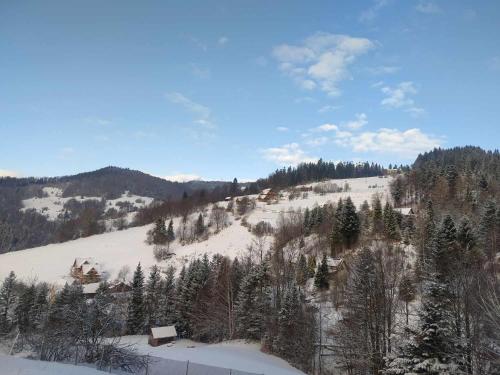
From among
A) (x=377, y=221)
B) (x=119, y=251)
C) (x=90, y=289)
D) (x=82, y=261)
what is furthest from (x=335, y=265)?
(x=119, y=251)

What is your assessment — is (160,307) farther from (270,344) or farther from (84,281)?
(84,281)

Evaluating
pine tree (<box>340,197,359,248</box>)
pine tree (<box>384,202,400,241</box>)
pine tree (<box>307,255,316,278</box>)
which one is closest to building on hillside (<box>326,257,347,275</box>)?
pine tree (<box>307,255,316,278</box>)

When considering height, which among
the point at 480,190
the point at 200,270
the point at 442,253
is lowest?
the point at 200,270

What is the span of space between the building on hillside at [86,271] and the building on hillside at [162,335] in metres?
35.9

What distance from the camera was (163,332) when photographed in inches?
1668

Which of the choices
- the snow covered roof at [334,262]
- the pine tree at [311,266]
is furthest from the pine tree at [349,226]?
the pine tree at [311,266]

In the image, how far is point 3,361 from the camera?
991 cm

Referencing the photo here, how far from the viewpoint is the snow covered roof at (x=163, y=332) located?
137 ft

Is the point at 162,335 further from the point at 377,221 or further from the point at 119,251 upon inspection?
the point at 119,251

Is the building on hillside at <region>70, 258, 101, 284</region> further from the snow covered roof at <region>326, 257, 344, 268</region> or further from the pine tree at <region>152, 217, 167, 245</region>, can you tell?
the snow covered roof at <region>326, 257, 344, 268</region>

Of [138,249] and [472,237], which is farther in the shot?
[138,249]

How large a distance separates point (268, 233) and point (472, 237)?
44665 mm

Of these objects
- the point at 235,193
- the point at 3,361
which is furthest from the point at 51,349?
the point at 235,193

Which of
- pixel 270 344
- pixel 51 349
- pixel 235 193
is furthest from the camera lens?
pixel 235 193
